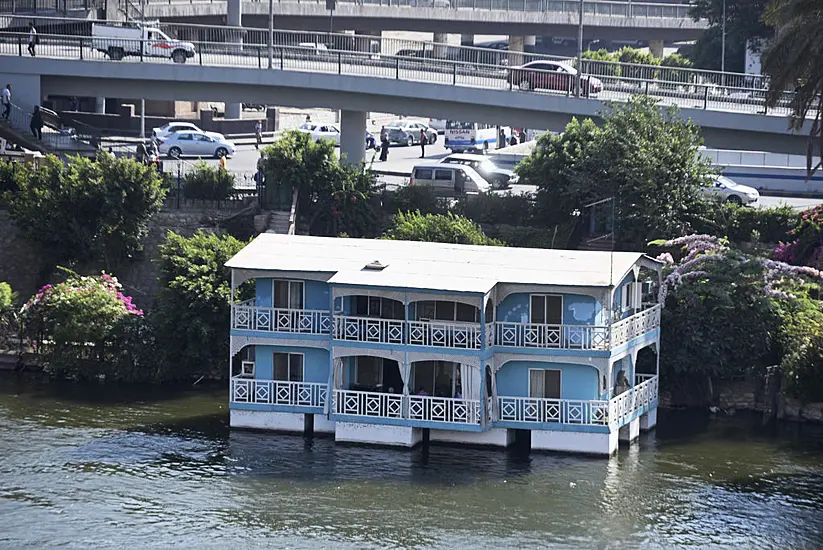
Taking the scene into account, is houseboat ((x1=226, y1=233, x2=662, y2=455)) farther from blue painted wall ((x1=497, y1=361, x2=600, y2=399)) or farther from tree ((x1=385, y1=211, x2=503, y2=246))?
tree ((x1=385, y1=211, x2=503, y2=246))

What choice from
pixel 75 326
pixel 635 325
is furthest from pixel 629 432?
pixel 75 326

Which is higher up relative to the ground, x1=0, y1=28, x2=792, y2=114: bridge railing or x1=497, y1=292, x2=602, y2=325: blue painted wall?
x1=0, y1=28, x2=792, y2=114: bridge railing

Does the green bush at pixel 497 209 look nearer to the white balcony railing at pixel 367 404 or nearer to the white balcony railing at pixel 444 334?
the white balcony railing at pixel 444 334

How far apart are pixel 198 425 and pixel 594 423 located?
501 inches

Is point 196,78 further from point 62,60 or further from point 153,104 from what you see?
point 153,104

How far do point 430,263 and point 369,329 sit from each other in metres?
3.14

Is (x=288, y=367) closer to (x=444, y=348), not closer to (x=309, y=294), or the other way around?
(x=309, y=294)

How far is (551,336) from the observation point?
4894cm

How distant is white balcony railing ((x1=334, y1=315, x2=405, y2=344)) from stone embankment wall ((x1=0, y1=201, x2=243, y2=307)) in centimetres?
1836

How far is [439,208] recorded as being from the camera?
68000mm

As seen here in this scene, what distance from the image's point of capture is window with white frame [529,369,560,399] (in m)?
49.2

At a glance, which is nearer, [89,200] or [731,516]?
[731,516]

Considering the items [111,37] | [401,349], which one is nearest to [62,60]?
[111,37]

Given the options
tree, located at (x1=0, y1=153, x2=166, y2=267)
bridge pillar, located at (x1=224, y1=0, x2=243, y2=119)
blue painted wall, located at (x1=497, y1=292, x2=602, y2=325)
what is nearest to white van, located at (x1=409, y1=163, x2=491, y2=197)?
tree, located at (x1=0, y1=153, x2=166, y2=267)
